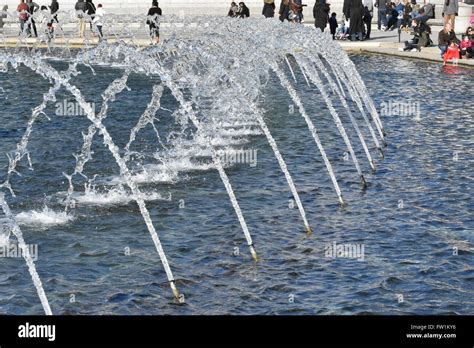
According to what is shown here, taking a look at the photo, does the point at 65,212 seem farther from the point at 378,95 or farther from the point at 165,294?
the point at 378,95

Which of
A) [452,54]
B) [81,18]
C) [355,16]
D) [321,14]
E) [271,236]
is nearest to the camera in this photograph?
[271,236]

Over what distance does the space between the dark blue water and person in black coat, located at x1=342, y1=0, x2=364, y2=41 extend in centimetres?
2316

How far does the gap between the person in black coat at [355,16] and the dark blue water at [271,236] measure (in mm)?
23162

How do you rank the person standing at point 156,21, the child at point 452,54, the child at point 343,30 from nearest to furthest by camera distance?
the child at point 452,54
the person standing at point 156,21
the child at point 343,30

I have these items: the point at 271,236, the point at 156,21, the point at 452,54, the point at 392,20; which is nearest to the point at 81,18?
the point at 156,21

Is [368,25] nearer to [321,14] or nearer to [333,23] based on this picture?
[333,23]

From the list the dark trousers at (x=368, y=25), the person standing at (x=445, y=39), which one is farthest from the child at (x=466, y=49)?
the dark trousers at (x=368, y=25)

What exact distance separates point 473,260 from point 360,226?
2.54 m

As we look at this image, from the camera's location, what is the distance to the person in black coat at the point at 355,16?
171 ft

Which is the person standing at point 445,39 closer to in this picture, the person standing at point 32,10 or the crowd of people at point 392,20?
the crowd of people at point 392,20

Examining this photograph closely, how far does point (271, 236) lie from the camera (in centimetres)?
1867

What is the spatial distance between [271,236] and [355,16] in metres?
34.8

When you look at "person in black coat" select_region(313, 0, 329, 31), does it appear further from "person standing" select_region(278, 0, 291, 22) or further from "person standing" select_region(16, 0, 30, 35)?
"person standing" select_region(16, 0, 30, 35)
